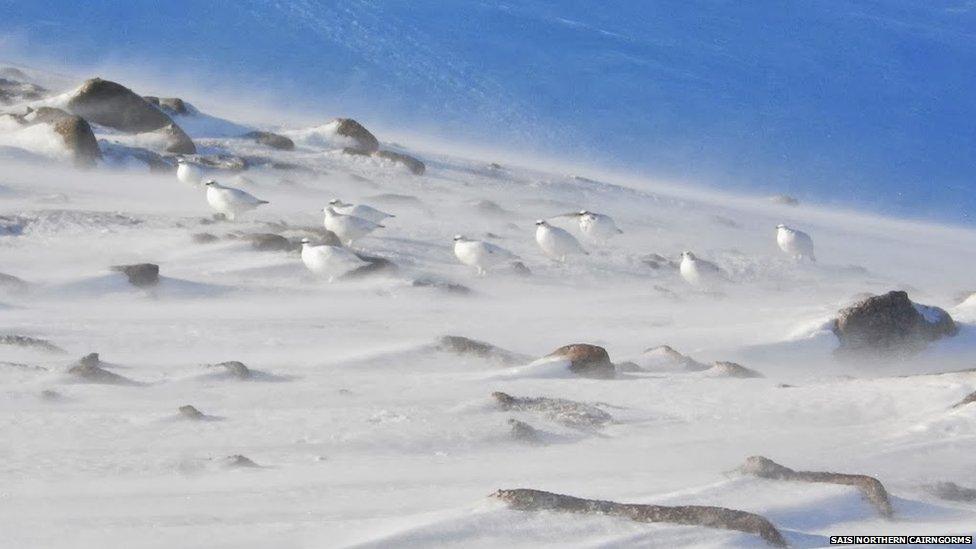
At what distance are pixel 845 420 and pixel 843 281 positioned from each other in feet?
25.6

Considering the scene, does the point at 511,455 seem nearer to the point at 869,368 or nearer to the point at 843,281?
the point at 869,368

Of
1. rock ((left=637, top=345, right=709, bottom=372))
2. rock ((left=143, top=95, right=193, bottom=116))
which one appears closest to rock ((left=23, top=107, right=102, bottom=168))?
rock ((left=143, top=95, right=193, bottom=116))

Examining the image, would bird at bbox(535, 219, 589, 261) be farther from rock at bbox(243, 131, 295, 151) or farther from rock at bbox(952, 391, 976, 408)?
rock at bbox(952, 391, 976, 408)

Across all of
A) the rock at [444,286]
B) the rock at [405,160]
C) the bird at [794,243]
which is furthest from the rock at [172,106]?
the bird at [794,243]

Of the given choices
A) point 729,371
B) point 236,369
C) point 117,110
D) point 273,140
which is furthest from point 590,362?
point 117,110

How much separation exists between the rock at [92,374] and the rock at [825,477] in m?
3.43

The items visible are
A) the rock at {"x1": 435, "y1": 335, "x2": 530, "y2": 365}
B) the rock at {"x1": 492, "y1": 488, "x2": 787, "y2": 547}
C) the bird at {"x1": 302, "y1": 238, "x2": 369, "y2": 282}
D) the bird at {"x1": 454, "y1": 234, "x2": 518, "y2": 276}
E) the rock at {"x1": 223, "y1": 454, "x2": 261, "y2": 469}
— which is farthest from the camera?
the bird at {"x1": 454, "y1": 234, "x2": 518, "y2": 276}

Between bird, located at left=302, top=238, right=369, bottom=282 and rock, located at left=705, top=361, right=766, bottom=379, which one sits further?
bird, located at left=302, top=238, right=369, bottom=282

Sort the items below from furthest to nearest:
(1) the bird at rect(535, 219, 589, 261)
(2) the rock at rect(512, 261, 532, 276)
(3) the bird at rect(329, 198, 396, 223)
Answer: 1. (1) the bird at rect(535, 219, 589, 261)
2. (3) the bird at rect(329, 198, 396, 223)
3. (2) the rock at rect(512, 261, 532, 276)

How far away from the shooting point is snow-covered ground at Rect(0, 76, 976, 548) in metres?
5.49

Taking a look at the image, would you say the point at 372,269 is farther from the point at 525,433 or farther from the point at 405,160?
the point at 405,160

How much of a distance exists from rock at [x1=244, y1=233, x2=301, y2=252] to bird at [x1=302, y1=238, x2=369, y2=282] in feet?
1.65

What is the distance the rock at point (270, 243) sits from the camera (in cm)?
1162

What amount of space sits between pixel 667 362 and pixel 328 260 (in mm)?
3005
